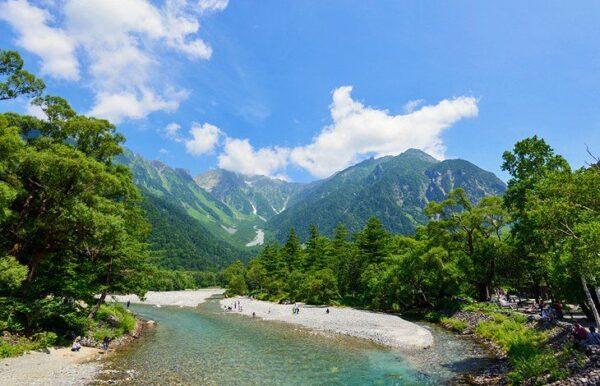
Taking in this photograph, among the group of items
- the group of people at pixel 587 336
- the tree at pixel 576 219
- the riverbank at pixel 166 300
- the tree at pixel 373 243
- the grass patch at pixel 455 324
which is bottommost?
the riverbank at pixel 166 300

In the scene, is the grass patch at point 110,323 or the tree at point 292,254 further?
the tree at point 292,254

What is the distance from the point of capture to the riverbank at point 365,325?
34.2 meters

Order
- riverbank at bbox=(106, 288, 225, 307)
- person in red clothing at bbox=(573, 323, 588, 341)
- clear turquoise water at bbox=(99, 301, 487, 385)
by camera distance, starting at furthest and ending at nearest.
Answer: riverbank at bbox=(106, 288, 225, 307) < clear turquoise water at bbox=(99, 301, 487, 385) < person in red clothing at bbox=(573, 323, 588, 341)

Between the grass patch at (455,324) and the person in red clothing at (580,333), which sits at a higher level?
the person in red clothing at (580,333)

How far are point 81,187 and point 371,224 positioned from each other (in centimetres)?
5805

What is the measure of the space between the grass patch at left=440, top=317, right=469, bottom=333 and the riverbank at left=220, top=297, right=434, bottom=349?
3244 mm

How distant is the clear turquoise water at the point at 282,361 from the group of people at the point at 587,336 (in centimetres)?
701

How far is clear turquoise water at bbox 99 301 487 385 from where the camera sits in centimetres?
2277

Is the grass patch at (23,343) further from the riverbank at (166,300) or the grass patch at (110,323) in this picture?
the riverbank at (166,300)

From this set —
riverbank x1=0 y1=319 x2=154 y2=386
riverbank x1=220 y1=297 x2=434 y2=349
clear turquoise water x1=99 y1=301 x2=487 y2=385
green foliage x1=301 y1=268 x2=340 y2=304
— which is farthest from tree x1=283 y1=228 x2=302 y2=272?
riverbank x1=0 y1=319 x2=154 y2=386

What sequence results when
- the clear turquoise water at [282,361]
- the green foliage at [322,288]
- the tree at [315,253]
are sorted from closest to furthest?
the clear turquoise water at [282,361]
the green foliage at [322,288]
the tree at [315,253]

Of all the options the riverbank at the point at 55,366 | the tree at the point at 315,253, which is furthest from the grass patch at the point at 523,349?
the tree at the point at 315,253

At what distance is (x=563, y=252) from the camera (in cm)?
1894

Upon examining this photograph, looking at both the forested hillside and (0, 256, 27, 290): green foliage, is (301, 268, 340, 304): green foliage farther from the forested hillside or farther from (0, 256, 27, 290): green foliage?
(0, 256, 27, 290): green foliage
